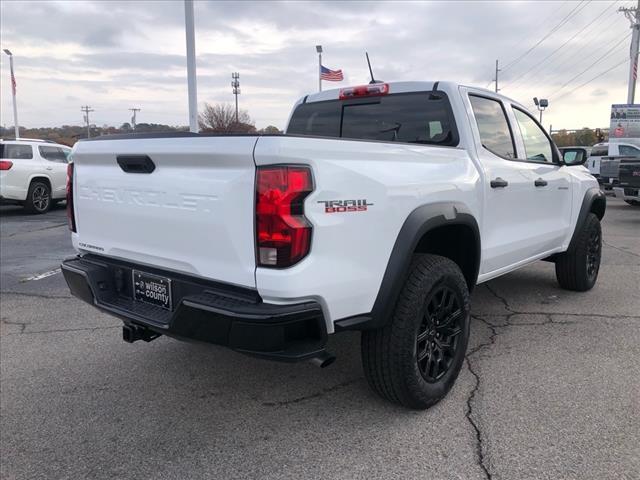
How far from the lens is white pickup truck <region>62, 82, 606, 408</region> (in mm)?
2367

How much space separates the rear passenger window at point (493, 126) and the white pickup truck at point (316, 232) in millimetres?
21

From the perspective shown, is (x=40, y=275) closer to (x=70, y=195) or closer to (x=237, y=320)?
(x=70, y=195)

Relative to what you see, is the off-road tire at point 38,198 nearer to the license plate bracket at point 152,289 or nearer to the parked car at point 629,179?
the license plate bracket at point 152,289

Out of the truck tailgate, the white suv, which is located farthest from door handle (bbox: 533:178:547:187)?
the white suv

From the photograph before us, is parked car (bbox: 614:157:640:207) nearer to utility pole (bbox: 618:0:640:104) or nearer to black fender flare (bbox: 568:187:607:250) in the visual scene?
black fender flare (bbox: 568:187:607:250)

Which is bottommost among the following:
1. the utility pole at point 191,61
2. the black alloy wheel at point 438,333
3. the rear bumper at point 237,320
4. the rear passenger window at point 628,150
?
the black alloy wheel at point 438,333

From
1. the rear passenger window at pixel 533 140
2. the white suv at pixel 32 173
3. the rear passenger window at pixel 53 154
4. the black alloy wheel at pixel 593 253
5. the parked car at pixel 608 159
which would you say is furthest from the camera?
the parked car at pixel 608 159

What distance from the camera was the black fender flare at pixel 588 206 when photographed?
5.39 m

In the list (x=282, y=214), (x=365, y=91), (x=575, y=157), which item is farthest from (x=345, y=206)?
(x=575, y=157)

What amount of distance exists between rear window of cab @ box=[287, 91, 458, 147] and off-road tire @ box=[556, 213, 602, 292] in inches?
96.4

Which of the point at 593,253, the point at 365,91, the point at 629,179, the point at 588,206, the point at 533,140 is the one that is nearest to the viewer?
the point at 365,91

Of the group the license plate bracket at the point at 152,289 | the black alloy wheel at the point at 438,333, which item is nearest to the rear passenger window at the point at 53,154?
the license plate bracket at the point at 152,289

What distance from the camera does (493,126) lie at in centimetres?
416

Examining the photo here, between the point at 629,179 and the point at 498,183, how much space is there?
1038 cm
